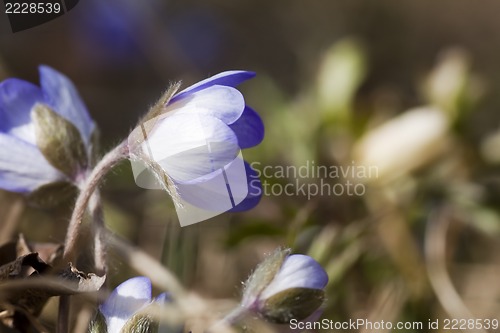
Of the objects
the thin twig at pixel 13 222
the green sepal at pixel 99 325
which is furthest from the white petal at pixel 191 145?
the thin twig at pixel 13 222

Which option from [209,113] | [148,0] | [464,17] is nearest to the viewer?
[209,113]

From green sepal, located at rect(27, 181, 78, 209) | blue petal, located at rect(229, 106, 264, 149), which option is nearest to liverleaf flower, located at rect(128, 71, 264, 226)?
blue petal, located at rect(229, 106, 264, 149)

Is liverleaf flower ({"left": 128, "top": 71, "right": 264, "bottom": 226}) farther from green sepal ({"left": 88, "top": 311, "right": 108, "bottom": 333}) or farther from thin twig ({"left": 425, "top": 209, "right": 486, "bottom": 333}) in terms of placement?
thin twig ({"left": 425, "top": 209, "right": 486, "bottom": 333})

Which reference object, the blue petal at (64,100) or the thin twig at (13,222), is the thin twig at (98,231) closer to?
the blue petal at (64,100)

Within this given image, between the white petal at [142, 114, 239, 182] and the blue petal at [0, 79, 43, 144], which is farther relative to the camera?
the blue petal at [0, 79, 43, 144]

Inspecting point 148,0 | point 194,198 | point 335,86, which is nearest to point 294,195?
point 335,86

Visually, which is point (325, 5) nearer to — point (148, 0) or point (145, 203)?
point (148, 0)

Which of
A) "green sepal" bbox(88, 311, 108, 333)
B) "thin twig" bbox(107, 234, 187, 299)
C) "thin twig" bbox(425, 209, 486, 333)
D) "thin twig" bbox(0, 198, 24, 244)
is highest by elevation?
"green sepal" bbox(88, 311, 108, 333)

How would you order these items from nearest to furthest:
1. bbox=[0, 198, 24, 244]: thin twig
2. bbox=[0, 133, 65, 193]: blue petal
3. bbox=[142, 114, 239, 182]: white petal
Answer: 1. bbox=[142, 114, 239, 182]: white petal
2. bbox=[0, 133, 65, 193]: blue petal
3. bbox=[0, 198, 24, 244]: thin twig

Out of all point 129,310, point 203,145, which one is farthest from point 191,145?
point 129,310
